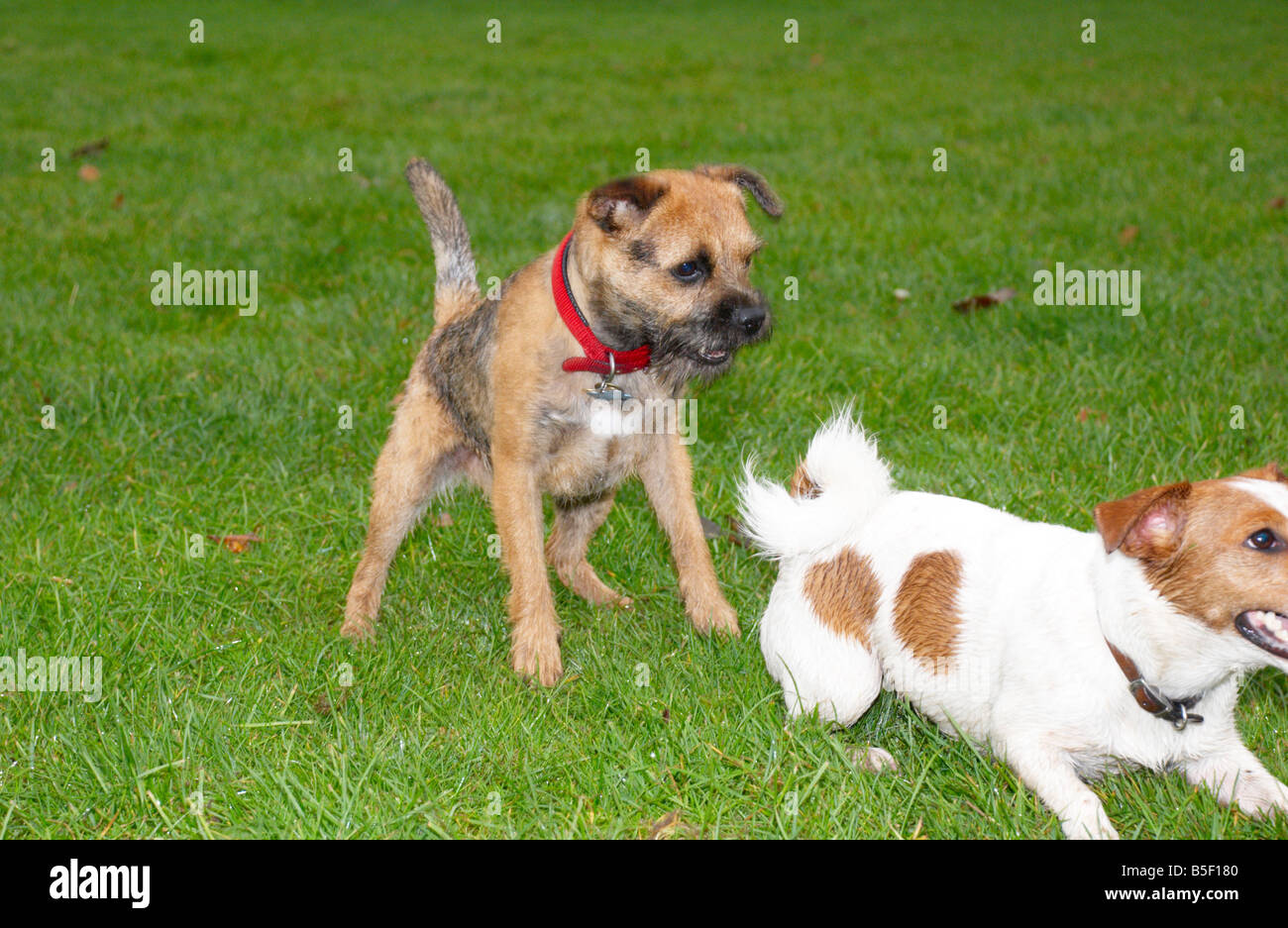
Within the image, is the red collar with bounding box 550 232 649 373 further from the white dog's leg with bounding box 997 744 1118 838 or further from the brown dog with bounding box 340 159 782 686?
the white dog's leg with bounding box 997 744 1118 838

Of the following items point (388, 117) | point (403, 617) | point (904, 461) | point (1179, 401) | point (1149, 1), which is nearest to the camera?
point (403, 617)

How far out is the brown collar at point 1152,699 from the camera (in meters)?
2.67

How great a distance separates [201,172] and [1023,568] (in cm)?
840

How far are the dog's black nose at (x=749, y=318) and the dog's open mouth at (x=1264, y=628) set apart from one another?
1.60 metres

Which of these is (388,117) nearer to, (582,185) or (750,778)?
(582,185)

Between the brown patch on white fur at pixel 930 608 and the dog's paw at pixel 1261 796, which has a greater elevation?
the brown patch on white fur at pixel 930 608

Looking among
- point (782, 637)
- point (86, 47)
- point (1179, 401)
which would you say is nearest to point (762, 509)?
point (782, 637)

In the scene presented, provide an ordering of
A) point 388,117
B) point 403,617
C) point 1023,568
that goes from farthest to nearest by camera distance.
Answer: point 388,117, point 403,617, point 1023,568

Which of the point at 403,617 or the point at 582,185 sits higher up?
the point at 582,185

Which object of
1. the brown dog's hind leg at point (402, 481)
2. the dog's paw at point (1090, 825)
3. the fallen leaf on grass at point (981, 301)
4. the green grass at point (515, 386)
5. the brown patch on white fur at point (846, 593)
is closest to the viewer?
the dog's paw at point (1090, 825)

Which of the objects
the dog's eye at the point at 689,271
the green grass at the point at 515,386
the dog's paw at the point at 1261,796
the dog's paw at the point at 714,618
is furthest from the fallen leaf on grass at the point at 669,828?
the dog's eye at the point at 689,271

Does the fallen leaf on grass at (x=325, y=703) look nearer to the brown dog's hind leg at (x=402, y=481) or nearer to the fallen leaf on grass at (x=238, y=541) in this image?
the brown dog's hind leg at (x=402, y=481)

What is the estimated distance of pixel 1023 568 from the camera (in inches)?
116

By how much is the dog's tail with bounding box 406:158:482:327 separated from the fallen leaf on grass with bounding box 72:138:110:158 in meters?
6.77
